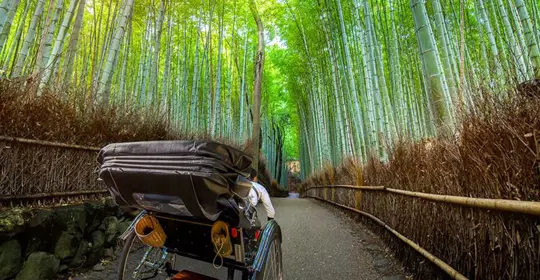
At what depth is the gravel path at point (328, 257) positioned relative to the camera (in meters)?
2.74

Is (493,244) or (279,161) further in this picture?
(279,161)

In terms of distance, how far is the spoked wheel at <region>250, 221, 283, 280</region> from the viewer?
1501mm

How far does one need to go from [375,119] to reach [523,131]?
4.24m

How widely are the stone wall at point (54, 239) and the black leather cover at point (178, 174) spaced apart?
37.6 inches

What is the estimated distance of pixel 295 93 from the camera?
17359 mm

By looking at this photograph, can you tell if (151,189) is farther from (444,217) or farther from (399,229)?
(399,229)

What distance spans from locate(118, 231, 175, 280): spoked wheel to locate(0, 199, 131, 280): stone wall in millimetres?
313

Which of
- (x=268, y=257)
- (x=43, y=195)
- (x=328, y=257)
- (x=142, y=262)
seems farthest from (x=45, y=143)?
(x=328, y=257)

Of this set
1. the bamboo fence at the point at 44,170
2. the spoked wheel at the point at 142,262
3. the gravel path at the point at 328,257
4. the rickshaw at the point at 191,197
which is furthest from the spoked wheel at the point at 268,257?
the bamboo fence at the point at 44,170

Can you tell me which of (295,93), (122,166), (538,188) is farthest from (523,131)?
(295,93)

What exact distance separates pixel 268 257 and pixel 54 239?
177 centimetres

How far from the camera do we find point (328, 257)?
3.33 meters

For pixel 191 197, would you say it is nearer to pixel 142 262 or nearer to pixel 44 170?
pixel 142 262

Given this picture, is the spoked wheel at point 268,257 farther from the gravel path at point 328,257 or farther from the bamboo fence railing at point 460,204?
the bamboo fence railing at point 460,204
